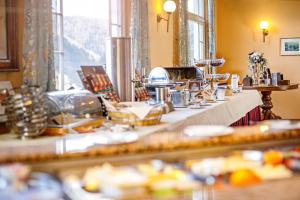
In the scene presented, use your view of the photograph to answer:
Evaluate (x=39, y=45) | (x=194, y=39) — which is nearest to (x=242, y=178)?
(x=39, y=45)

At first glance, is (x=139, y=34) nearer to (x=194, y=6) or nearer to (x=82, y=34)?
(x=82, y=34)

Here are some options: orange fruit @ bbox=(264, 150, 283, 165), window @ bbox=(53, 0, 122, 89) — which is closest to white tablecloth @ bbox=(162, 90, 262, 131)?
orange fruit @ bbox=(264, 150, 283, 165)

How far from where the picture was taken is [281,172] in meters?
1.20

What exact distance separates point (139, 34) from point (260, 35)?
201 inches

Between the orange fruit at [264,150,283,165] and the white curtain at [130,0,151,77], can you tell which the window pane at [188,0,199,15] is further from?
the orange fruit at [264,150,283,165]

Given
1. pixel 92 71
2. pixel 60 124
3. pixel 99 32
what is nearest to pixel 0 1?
pixel 92 71

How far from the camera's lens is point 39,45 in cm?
314

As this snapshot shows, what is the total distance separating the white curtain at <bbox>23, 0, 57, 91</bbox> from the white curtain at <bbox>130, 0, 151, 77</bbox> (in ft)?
5.58

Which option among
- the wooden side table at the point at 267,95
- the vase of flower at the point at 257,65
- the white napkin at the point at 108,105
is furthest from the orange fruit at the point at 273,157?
the vase of flower at the point at 257,65

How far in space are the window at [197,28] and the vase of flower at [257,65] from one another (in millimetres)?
1117

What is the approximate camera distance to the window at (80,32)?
399 centimetres

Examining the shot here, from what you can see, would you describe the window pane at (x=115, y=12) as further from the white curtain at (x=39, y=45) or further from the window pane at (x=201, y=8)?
the window pane at (x=201, y=8)

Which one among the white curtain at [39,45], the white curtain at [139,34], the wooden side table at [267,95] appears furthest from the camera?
the wooden side table at [267,95]

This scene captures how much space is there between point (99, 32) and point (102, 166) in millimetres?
3731
